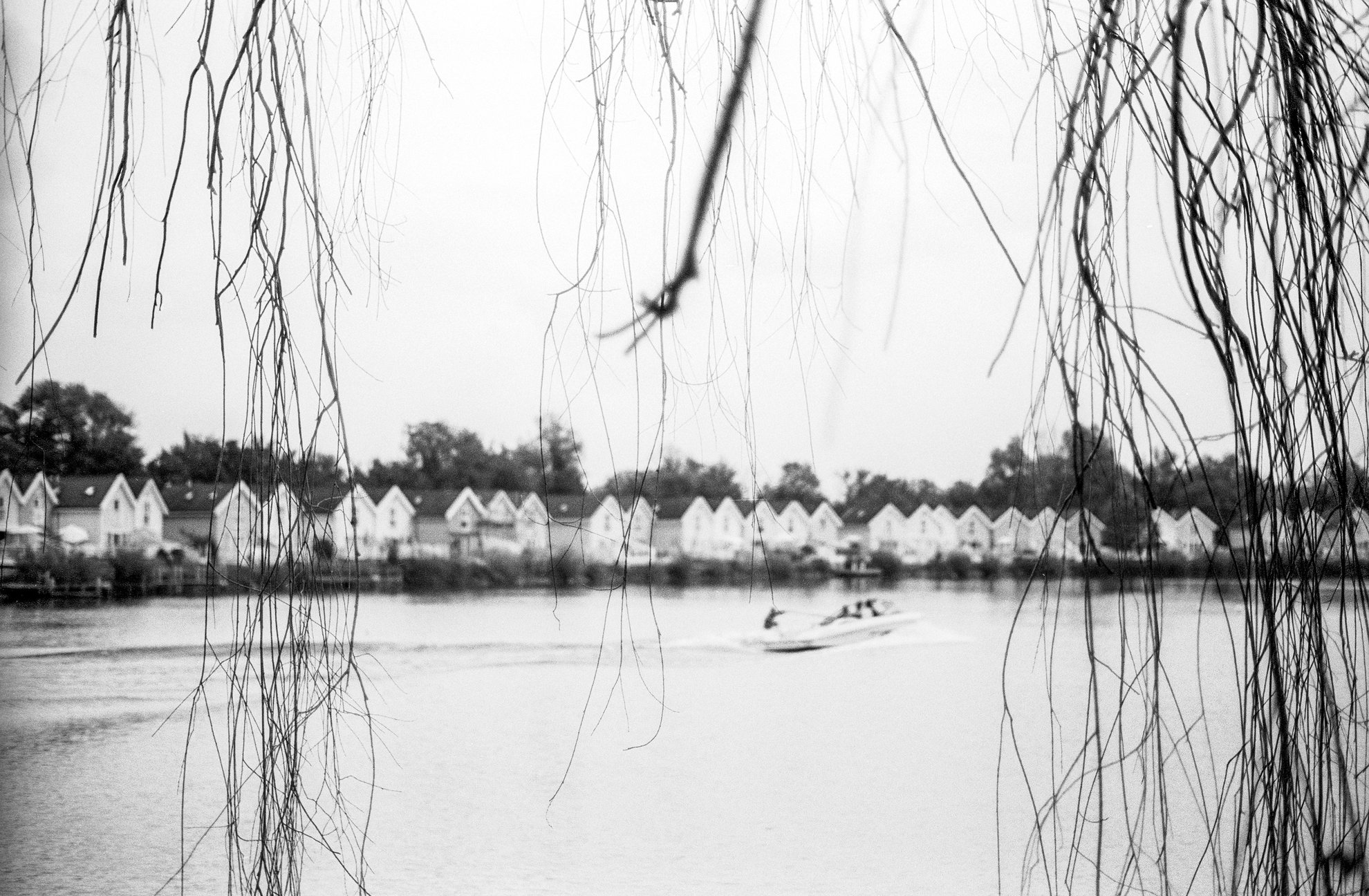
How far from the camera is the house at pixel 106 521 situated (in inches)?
210

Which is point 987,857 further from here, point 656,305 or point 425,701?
point 425,701

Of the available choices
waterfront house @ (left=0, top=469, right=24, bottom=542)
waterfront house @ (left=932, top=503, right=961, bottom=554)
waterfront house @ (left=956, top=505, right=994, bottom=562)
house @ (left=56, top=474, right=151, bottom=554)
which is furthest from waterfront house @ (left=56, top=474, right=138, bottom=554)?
waterfront house @ (left=956, top=505, right=994, bottom=562)

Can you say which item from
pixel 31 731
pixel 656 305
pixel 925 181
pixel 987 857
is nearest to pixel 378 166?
pixel 656 305

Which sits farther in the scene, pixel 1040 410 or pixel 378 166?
pixel 378 166

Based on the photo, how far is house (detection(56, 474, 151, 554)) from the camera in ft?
17.5

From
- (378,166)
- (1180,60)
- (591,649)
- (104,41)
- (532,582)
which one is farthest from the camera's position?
(532,582)

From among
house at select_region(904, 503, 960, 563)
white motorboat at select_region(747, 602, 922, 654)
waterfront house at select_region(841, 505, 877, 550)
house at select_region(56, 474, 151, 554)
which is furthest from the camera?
house at select_region(904, 503, 960, 563)

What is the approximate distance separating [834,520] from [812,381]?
1080 inches

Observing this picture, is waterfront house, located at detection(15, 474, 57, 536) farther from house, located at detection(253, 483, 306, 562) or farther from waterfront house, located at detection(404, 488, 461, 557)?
waterfront house, located at detection(404, 488, 461, 557)

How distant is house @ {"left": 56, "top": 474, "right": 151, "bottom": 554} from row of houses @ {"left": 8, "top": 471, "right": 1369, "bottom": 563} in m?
0.04

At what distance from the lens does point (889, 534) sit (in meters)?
29.2

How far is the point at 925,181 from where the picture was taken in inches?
32.0

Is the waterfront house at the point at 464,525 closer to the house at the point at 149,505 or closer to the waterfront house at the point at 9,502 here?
the house at the point at 149,505

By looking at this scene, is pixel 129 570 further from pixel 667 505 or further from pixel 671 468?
pixel 671 468
